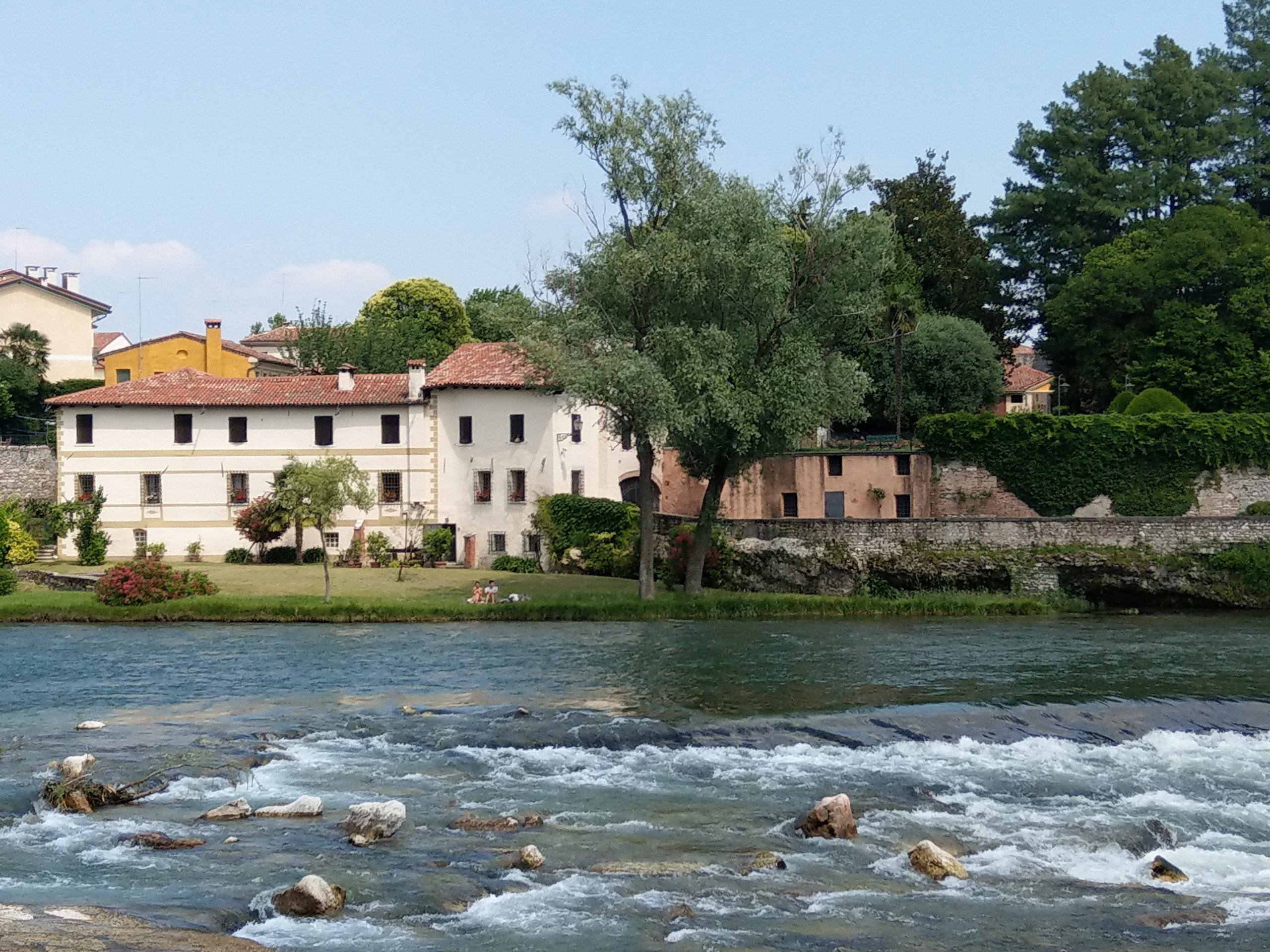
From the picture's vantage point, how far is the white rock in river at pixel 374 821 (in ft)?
50.9

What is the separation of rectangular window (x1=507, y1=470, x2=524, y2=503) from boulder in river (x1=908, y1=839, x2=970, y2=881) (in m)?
34.1

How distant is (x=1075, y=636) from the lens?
33469 mm

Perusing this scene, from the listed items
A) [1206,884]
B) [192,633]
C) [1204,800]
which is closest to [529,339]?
[192,633]

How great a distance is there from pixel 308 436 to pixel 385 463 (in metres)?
2.98

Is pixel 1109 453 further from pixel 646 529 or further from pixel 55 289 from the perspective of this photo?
pixel 55 289

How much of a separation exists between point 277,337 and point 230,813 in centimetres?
7784

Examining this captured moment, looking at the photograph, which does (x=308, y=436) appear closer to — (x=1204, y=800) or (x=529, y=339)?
(x=529, y=339)

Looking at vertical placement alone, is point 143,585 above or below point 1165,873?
above

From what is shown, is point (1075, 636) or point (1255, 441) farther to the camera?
point (1255, 441)

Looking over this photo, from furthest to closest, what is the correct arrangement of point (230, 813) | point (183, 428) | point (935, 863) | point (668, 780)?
point (183, 428), point (668, 780), point (230, 813), point (935, 863)

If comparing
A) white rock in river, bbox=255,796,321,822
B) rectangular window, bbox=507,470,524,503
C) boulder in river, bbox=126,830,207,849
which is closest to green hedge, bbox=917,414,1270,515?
rectangular window, bbox=507,470,524,503

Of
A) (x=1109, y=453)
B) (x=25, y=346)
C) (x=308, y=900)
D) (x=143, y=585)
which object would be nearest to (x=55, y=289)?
(x=25, y=346)

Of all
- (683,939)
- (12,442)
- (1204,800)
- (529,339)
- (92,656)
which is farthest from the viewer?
(12,442)

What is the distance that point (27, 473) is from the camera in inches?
2062
